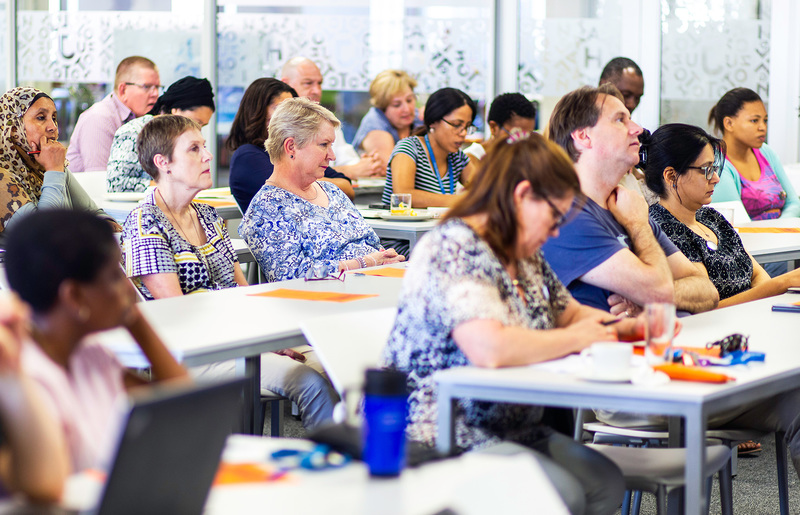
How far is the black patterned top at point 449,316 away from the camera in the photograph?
6.28 feet

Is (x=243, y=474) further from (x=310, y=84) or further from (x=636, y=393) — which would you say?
(x=310, y=84)

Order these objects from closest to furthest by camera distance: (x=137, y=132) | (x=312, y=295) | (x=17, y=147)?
(x=312, y=295) → (x=17, y=147) → (x=137, y=132)

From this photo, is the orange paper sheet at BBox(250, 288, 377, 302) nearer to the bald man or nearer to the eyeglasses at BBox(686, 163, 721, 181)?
the eyeglasses at BBox(686, 163, 721, 181)

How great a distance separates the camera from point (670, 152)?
3.33 m

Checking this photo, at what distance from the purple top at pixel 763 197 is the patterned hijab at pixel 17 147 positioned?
381 centimetres

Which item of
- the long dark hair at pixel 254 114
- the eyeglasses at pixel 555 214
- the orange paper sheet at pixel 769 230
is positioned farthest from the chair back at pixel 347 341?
the orange paper sheet at pixel 769 230

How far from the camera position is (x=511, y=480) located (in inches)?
51.8

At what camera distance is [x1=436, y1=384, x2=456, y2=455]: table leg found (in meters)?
1.84

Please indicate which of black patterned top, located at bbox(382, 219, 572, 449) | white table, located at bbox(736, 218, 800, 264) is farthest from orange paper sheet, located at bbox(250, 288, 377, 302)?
white table, located at bbox(736, 218, 800, 264)

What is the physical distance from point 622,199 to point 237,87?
5495 mm

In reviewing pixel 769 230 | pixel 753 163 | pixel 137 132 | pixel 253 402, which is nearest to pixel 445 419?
pixel 253 402

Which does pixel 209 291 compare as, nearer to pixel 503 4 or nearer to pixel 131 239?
pixel 131 239

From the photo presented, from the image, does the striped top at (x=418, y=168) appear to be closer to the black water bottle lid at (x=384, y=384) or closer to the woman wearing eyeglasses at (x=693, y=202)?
the woman wearing eyeglasses at (x=693, y=202)

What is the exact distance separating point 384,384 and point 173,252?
76.7 inches
